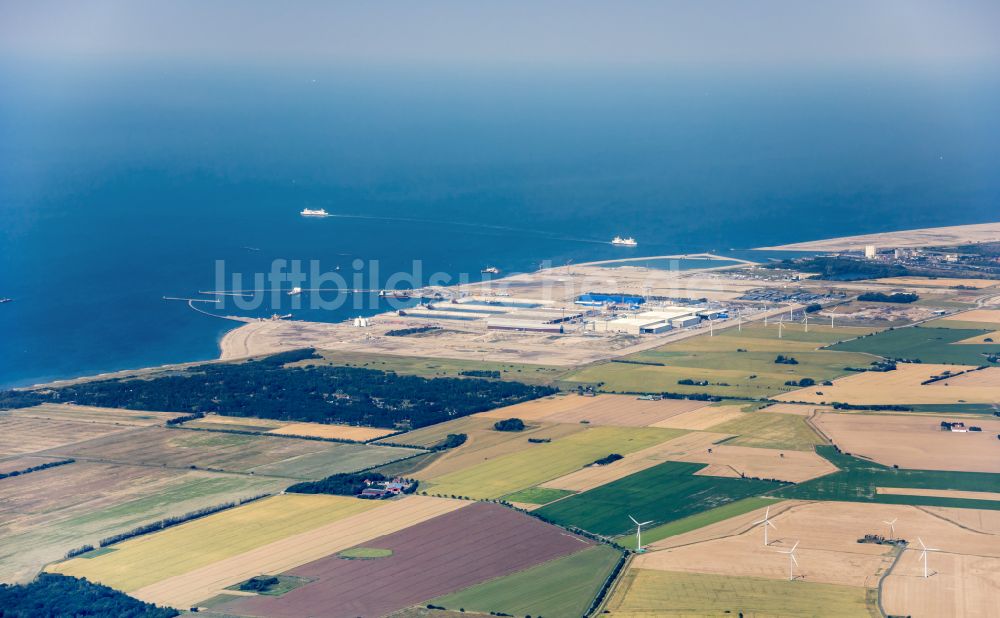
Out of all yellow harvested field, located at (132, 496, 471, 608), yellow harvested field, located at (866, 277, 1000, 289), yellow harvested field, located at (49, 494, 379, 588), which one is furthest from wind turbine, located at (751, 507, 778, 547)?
yellow harvested field, located at (866, 277, 1000, 289)

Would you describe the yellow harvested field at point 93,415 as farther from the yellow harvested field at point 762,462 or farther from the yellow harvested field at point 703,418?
the yellow harvested field at point 762,462

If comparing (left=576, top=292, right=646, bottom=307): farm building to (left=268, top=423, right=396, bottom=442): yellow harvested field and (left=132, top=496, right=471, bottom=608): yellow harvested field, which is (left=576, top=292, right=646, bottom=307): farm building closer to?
(left=268, top=423, right=396, bottom=442): yellow harvested field

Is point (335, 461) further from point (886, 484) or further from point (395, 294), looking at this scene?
point (395, 294)

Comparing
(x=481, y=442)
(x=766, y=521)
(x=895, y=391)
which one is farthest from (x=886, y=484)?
(x=481, y=442)

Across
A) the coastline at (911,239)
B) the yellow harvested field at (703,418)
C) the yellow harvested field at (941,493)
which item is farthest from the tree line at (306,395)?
the coastline at (911,239)

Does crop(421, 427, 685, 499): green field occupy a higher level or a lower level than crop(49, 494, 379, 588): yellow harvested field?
higher
